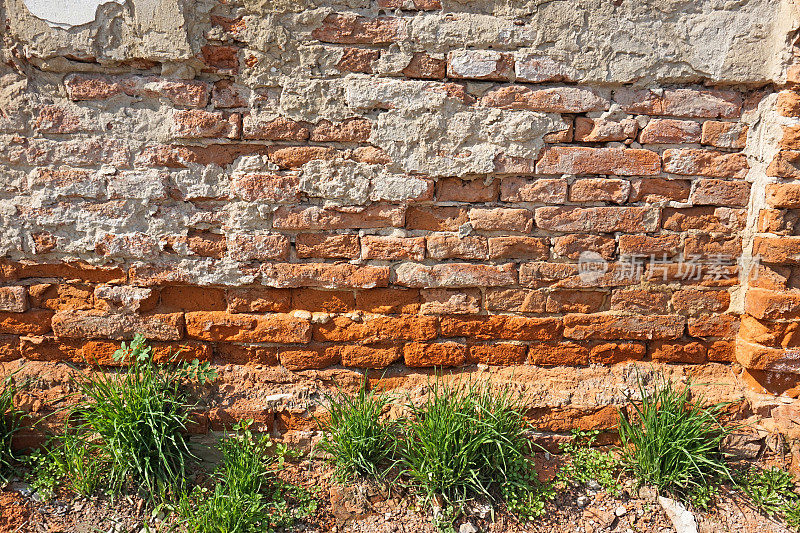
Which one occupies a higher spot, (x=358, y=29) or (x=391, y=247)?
(x=358, y=29)

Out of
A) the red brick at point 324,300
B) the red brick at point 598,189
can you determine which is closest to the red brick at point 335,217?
the red brick at point 324,300

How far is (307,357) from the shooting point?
2293mm

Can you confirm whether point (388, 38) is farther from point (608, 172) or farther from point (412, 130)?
point (608, 172)

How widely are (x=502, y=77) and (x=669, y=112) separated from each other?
727 millimetres

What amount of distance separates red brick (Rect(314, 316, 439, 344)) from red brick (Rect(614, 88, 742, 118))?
1.24 m

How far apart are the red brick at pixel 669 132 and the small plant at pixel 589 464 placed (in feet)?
4.21

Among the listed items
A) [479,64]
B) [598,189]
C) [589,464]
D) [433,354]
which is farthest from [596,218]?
[589,464]

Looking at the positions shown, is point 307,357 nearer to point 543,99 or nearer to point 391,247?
point 391,247

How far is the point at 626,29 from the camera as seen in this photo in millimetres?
2076

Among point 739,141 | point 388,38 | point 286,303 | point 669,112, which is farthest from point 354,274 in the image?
point 739,141

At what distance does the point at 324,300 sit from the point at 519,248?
890mm

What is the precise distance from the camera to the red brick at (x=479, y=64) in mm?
2076

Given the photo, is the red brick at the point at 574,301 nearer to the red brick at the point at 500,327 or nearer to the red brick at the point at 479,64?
the red brick at the point at 500,327

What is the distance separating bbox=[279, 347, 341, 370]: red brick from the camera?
229cm
